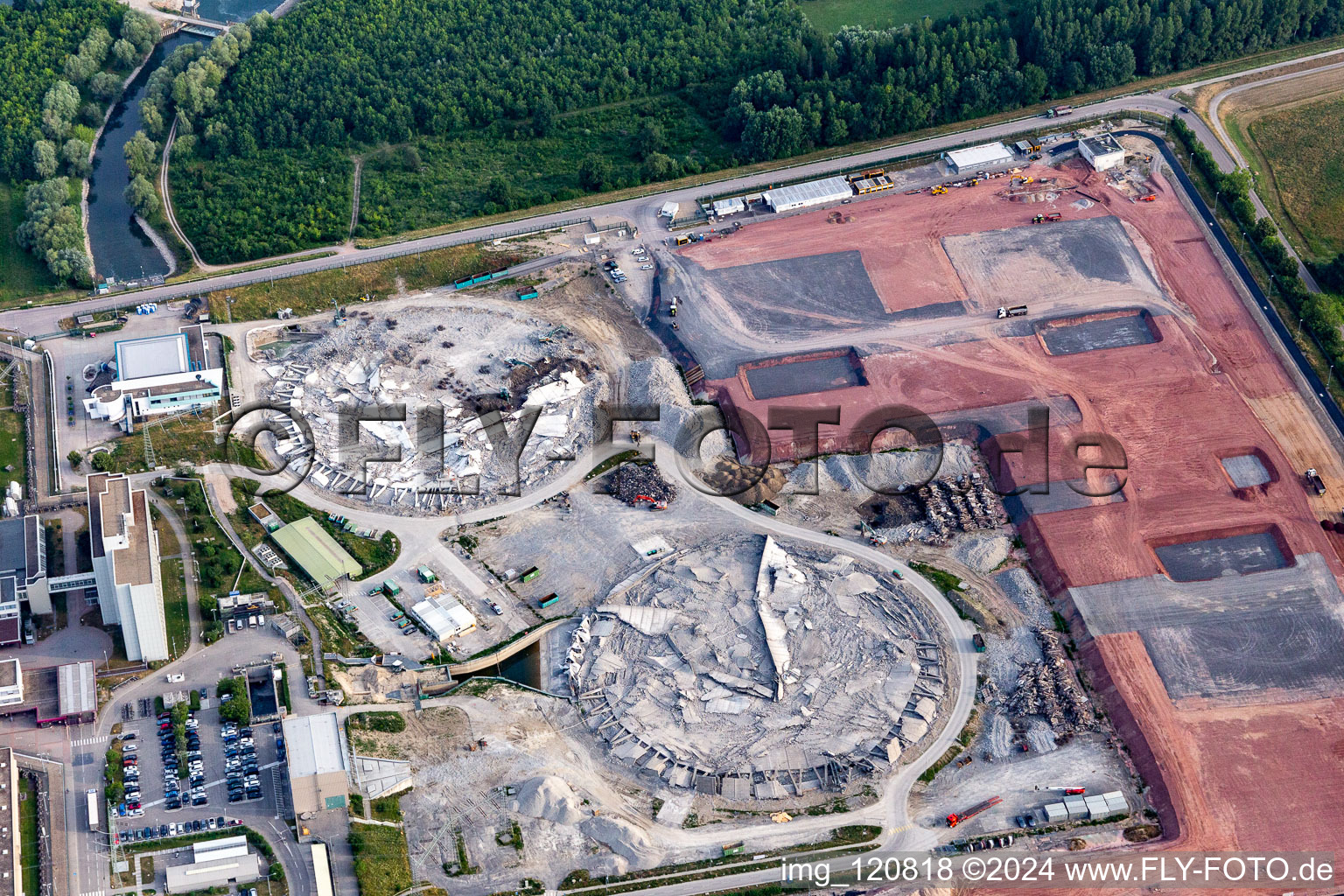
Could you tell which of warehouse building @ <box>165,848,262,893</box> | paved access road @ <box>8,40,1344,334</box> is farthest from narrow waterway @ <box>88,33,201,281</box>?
warehouse building @ <box>165,848,262,893</box>

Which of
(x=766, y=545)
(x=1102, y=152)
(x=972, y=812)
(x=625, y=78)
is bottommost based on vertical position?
(x=972, y=812)

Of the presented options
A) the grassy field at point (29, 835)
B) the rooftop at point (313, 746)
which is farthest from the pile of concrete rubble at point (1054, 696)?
the grassy field at point (29, 835)

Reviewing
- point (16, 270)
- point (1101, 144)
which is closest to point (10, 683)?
point (16, 270)

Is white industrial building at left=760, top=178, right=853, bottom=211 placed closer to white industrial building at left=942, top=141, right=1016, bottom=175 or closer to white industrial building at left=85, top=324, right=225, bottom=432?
white industrial building at left=942, top=141, right=1016, bottom=175

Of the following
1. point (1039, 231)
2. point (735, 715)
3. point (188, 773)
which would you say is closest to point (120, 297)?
point (188, 773)

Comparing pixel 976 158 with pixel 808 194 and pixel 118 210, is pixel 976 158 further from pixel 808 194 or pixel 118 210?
pixel 118 210

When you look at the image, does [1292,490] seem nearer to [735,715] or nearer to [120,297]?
[735,715]
